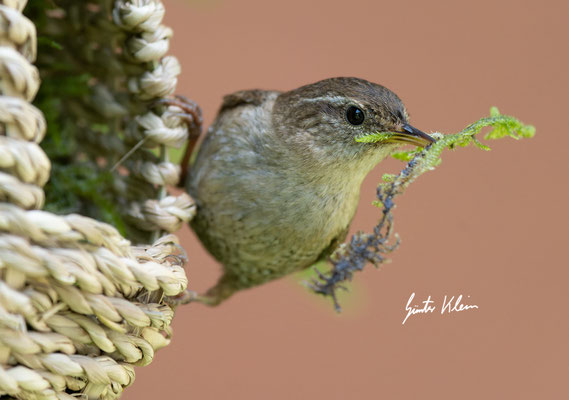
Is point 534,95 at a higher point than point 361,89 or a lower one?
higher

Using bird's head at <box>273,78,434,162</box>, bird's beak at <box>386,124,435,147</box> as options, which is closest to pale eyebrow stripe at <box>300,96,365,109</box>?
bird's head at <box>273,78,434,162</box>

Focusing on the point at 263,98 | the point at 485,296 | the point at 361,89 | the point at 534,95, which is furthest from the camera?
the point at 534,95

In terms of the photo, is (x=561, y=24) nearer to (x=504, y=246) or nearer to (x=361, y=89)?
(x=504, y=246)

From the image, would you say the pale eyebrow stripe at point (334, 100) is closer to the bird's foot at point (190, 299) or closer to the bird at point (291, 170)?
the bird at point (291, 170)

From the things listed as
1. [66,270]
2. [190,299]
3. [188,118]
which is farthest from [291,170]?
[66,270]

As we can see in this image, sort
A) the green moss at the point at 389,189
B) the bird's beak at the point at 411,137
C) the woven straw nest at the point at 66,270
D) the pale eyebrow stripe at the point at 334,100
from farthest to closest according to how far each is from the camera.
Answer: the pale eyebrow stripe at the point at 334,100 < the bird's beak at the point at 411,137 < the green moss at the point at 389,189 < the woven straw nest at the point at 66,270

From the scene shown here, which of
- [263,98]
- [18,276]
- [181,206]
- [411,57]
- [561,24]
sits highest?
[561,24]

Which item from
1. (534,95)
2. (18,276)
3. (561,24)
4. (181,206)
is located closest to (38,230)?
(18,276)
